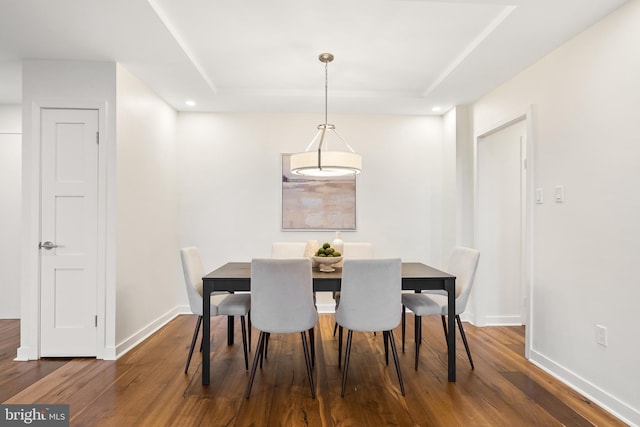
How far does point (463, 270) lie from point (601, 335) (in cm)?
98

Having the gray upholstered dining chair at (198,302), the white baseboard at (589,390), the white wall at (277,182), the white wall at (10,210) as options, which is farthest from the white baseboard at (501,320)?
the white wall at (10,210)

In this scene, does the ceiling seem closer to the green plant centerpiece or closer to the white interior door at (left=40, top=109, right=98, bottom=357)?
the white interior door at (left=40, top=109, right=98, bottom=357)

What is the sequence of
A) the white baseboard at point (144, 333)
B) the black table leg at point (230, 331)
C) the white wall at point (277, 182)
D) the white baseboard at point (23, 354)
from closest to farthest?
the white baseboard at point (23, 354)
the white baseboard at point (144, 333)
the black table leg at point (230, 331)
the white wall at point (277, 182)

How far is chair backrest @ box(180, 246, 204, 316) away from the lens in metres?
2.77

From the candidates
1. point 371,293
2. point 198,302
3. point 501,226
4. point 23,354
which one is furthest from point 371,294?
point 23,354

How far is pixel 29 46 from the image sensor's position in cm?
273

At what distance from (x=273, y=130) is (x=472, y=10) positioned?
2.68 m

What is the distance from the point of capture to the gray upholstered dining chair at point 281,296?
2328mm

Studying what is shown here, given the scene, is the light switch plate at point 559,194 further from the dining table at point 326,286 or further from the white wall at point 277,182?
the white wall at point 277,182

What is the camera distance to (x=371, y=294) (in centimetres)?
243

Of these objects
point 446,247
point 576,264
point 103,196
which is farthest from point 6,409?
point 446,247

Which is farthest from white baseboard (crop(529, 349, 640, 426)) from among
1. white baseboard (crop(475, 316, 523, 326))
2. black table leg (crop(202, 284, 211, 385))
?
black table leg (crop(202, 284, 211, 385))

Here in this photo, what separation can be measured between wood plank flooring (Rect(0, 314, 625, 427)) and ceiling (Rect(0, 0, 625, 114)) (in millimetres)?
2463

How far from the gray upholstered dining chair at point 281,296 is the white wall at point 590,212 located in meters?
1.86
